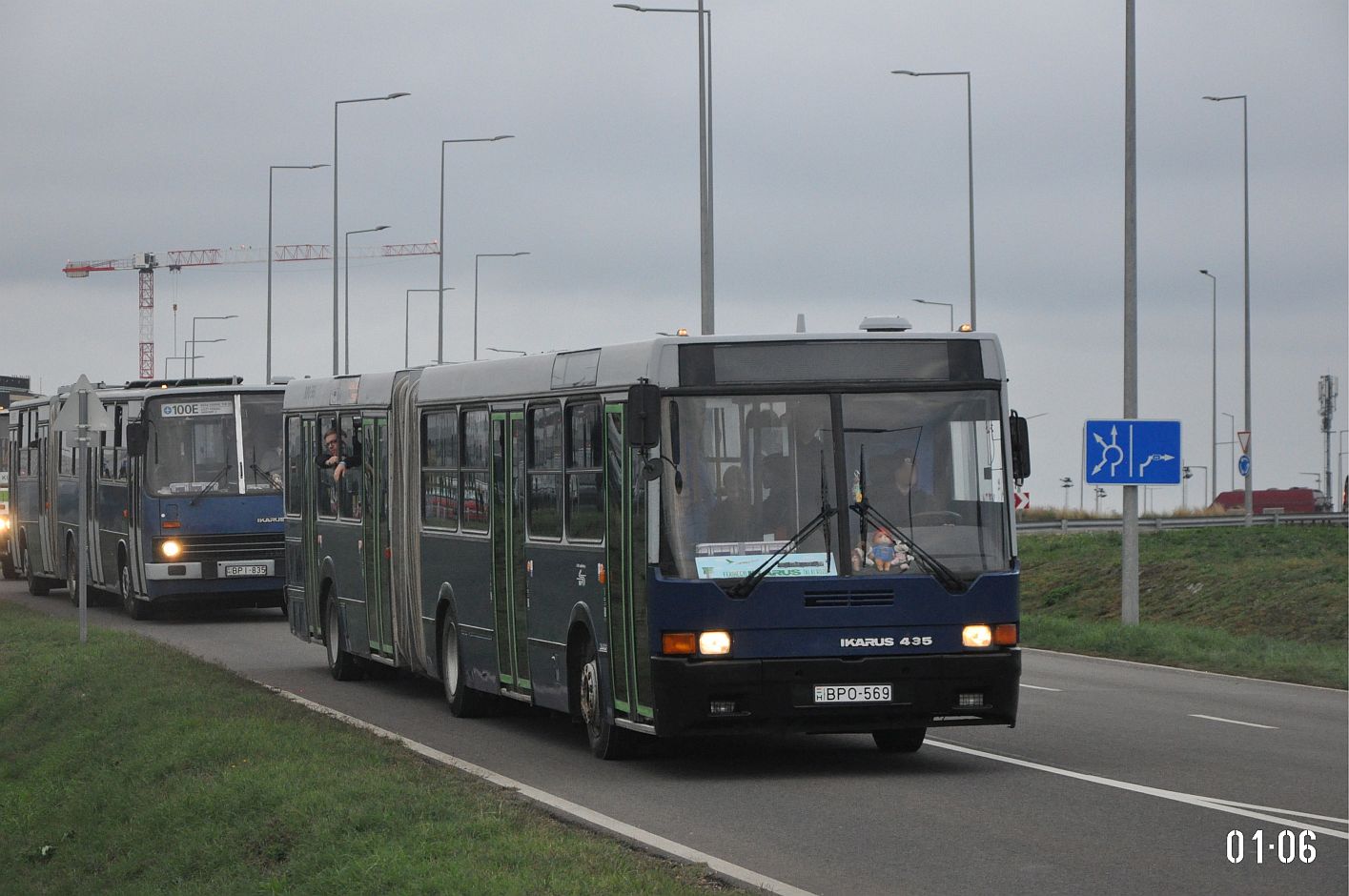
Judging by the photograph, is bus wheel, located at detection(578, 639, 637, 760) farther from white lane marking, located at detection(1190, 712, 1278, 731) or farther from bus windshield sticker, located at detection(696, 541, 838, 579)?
white lane marking, located at detection(1190, 712, 1278, 731)

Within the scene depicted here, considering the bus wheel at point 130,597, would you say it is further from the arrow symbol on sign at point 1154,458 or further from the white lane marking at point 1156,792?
the white lane marking at point 1156,792

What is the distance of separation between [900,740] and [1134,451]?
13811 mm

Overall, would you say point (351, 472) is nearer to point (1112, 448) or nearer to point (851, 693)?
point (851, 693)

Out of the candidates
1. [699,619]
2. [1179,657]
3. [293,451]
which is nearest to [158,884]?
[699,619]

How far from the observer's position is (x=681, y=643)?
524 inches

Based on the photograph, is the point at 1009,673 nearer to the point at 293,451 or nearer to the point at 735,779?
the point at 735,779

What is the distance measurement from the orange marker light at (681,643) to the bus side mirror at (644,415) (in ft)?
3.73

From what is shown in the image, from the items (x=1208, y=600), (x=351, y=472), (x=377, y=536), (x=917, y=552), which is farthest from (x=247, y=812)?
(x=1208, y=600)

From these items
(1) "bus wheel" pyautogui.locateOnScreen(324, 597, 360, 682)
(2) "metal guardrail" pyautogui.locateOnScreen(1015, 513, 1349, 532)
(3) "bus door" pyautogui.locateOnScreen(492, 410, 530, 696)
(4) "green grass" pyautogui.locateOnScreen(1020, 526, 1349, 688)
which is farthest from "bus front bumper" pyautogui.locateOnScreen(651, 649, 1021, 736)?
(2) "metal guardrail" pyautogui.locateOnScreen(1015, 513, 1349, 532)

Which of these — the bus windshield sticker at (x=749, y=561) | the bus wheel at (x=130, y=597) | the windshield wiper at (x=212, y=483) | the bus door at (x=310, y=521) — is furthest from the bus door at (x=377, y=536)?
the bus wheel at (x=130, y=597)

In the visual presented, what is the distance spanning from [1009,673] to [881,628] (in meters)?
0.89

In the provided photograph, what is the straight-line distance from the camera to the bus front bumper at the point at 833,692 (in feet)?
43.7

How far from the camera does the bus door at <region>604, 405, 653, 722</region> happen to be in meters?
13.6

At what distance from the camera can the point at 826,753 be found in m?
15.1
